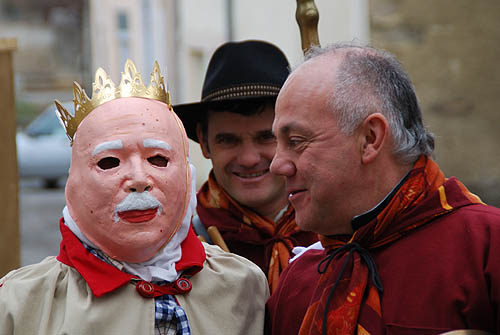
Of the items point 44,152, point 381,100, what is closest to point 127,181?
point 381,100

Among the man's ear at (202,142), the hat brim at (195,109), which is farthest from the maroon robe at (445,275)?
the man's ear at (202,142)

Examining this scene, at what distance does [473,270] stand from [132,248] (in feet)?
4.07

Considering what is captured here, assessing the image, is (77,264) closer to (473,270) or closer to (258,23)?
(473,270)

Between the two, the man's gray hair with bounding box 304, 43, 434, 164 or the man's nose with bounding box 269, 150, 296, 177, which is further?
the man's nose with bounding box 269, 150, 296, 177

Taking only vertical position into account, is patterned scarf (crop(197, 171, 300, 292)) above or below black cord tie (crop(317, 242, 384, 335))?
below

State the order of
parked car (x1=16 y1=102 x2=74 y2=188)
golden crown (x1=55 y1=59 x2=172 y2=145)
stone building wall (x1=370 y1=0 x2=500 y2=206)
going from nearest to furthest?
golden crown (x1=55 y1=59 x2=172 y2=145), stone building wall (x1=370 y1=0 x2=500 y2=206), parked car (x1=16 y1=102 x2=74 y2=188)

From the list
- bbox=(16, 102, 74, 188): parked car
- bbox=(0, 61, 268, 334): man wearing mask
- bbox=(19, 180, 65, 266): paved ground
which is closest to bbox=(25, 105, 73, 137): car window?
bbox=(16, 102, 74, 188): parked car

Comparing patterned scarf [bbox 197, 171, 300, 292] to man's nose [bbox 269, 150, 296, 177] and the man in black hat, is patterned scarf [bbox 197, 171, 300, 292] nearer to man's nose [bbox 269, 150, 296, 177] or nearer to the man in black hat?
the man in black hat

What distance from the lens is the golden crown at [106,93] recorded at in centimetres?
311

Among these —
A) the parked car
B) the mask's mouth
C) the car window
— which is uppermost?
the mask's mouth

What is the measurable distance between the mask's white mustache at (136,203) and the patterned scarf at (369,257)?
73cm

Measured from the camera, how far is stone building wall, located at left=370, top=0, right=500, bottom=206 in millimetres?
7504

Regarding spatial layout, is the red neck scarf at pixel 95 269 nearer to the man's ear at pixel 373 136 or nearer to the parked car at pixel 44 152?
the man's ear at pixel 373 136

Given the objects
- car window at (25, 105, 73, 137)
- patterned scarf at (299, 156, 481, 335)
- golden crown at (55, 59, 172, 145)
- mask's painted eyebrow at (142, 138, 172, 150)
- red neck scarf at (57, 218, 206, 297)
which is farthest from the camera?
car window at (25, 105, 73, 137)
